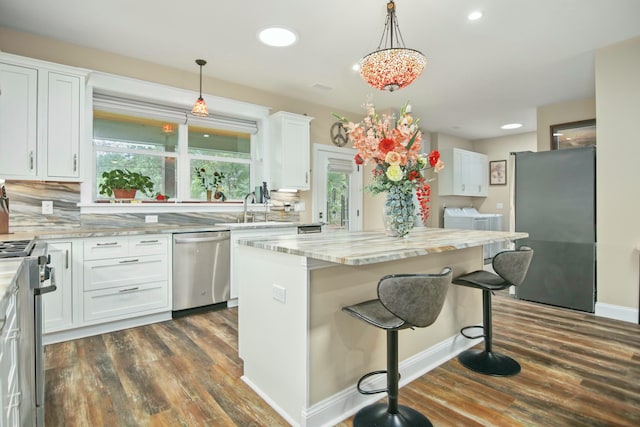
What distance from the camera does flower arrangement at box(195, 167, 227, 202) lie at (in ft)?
14.4

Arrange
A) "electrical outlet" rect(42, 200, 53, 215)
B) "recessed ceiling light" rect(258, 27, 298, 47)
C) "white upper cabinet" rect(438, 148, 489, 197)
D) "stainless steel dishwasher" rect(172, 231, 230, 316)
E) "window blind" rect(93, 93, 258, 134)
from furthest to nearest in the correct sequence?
"white upper cabinet" rect(438, 148, 489, 197) < "window blind" rect(93, 93, 258, 134) < "stainless steel dishwasher" rect(172, 231, 230, 316) < "electrical outlet" rect(42, 200, 53, 215) < "recessed ceiling light" rect(258, 27, 298, 47)

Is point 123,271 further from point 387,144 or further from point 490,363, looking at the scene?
point 490,363

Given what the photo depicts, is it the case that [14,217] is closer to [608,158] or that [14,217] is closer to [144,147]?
[144,147]

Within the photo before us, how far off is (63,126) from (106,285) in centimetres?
152

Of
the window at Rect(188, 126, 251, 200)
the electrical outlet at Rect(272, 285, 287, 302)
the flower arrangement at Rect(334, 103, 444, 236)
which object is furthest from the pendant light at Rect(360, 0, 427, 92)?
the window at Rect(188, 126, 251, 200)

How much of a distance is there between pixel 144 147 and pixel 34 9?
1.52 meters

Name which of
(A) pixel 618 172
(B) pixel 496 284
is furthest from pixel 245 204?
(A) pixel 618 172

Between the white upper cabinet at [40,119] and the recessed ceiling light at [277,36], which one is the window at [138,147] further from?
the recessed ceiling light at [277,36]

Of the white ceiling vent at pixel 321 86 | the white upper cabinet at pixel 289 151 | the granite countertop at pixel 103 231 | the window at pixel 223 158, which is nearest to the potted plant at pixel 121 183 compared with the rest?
the granite countertop at pixel 103 231

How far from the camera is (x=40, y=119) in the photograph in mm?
3004

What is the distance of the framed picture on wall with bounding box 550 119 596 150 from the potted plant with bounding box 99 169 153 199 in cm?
602

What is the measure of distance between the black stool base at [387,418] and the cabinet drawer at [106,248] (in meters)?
2.57

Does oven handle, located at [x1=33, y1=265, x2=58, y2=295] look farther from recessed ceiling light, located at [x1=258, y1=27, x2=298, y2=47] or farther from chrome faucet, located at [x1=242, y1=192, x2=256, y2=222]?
chrome faucet, located at [x1=242, y1=192, x2=256, y2=222]

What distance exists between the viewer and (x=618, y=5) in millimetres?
2764
